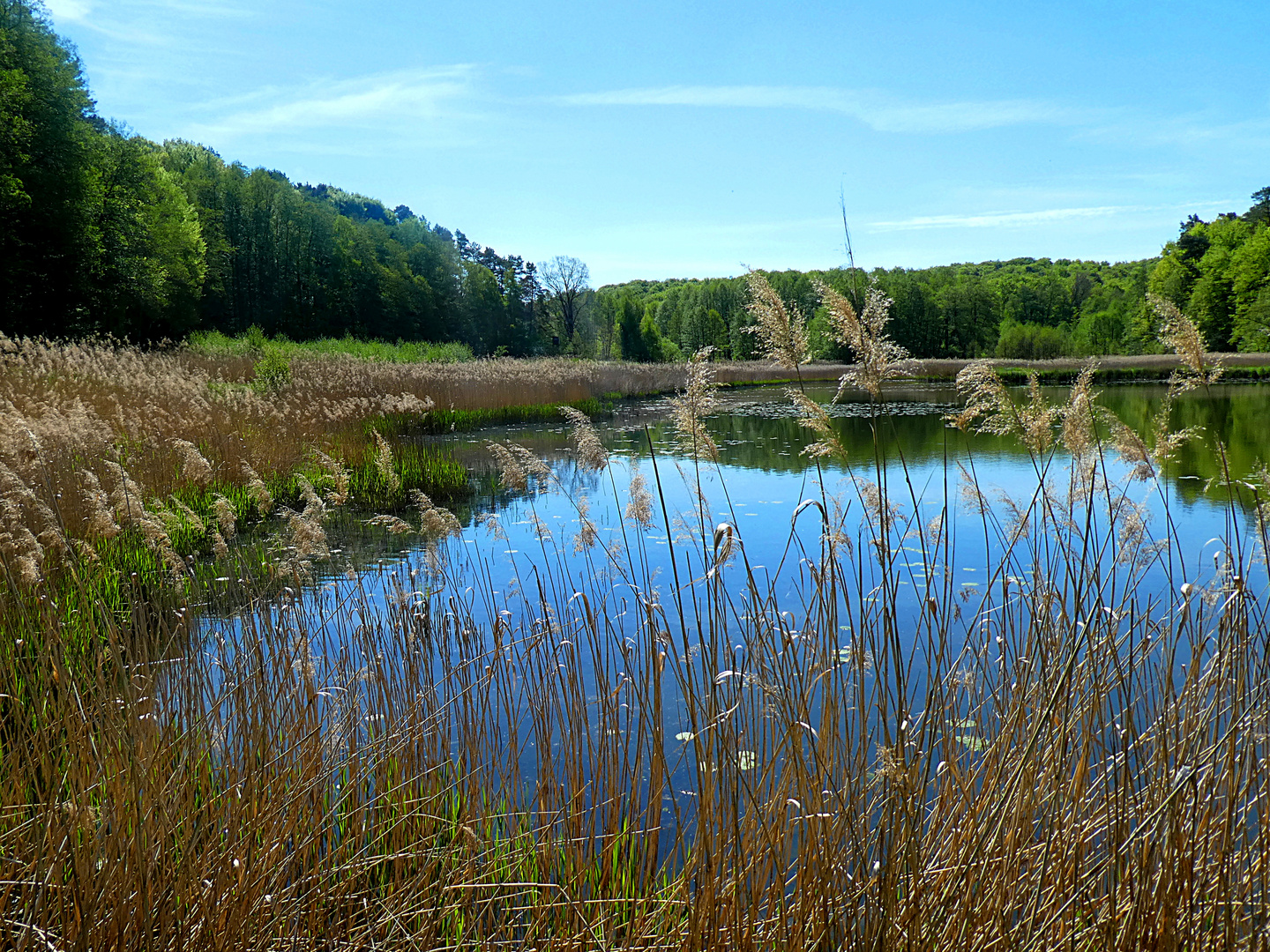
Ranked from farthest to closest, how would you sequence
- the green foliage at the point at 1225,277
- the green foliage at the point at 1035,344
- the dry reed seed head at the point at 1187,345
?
the green foliage at the point at 1035,344 < the green foliage at the point at 1225,277 < the dry reed seed head at the point at 1187,345

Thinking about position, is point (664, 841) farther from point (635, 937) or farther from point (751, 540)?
point (751, 540)

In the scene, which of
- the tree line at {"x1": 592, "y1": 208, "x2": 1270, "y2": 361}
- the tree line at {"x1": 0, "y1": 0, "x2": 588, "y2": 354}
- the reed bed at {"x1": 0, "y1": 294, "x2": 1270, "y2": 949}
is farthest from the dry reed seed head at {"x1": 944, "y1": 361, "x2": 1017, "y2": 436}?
the tree line at {"x1": 592, "y1": 208, "x2": 1270, "y2": 361}

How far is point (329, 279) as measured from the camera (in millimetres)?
49906

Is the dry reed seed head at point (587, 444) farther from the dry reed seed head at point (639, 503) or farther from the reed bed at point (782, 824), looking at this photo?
the reed bed at point (782, 824)

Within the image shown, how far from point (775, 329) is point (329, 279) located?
2096 inches

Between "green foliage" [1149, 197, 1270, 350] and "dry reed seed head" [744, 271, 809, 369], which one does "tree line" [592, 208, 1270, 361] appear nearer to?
"green foliage" [1149, 197, 1270, 350]

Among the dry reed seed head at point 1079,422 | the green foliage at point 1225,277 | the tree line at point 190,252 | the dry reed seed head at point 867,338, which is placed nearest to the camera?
the dry reed seed head at point 867,338

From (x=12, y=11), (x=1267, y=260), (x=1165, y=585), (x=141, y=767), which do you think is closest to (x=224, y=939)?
(x=141, y=767)

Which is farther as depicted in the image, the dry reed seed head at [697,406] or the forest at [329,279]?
the forest at [329,279]

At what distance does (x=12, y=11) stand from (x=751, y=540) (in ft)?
92.0

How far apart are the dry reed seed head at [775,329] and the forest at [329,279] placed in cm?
565

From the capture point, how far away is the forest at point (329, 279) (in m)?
22.5

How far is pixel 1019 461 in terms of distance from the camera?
A: 1241cm

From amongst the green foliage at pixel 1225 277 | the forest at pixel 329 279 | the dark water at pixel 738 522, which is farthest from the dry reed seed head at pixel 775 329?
the green foliage at pixel 1225 277
